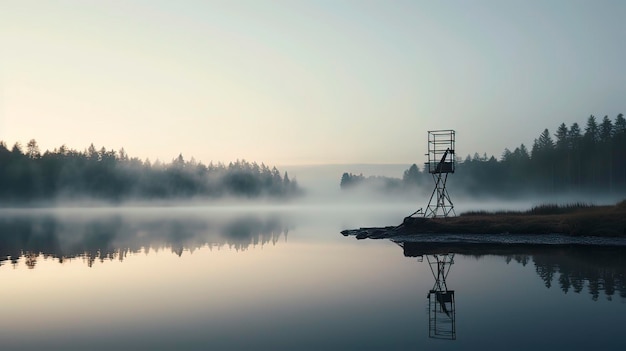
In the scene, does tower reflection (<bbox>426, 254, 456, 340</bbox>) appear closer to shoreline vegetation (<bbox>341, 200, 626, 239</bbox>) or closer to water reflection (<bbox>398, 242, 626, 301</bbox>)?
water reflection (<bbox>398, 242, 626, 301</bbox>)

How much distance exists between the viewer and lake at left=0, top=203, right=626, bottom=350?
18531 mm

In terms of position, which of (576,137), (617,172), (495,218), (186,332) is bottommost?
(186,332)

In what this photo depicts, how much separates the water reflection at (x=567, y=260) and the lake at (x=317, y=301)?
0.49ft

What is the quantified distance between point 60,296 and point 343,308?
51.1 feet

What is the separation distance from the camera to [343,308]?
77.5 feet

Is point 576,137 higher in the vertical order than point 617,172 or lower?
higher

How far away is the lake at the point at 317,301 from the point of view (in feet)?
60.8

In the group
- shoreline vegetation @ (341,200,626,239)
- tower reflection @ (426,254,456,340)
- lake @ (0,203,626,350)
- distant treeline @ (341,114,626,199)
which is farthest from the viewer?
distant treeline @ (341,114,626,199)

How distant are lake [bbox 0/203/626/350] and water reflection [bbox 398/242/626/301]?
0.49 ft

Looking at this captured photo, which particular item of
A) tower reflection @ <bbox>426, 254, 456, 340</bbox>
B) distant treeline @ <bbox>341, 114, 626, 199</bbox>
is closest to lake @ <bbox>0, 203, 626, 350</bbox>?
tower reflection @ <bbox>426, 254, 456, 340</bbox>

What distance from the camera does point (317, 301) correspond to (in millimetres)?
25125

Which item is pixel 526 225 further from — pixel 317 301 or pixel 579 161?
pixel 579 161

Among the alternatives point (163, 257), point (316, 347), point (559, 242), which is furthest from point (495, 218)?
point (316, 347)

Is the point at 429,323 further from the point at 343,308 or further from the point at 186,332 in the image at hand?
the point at 186,332
